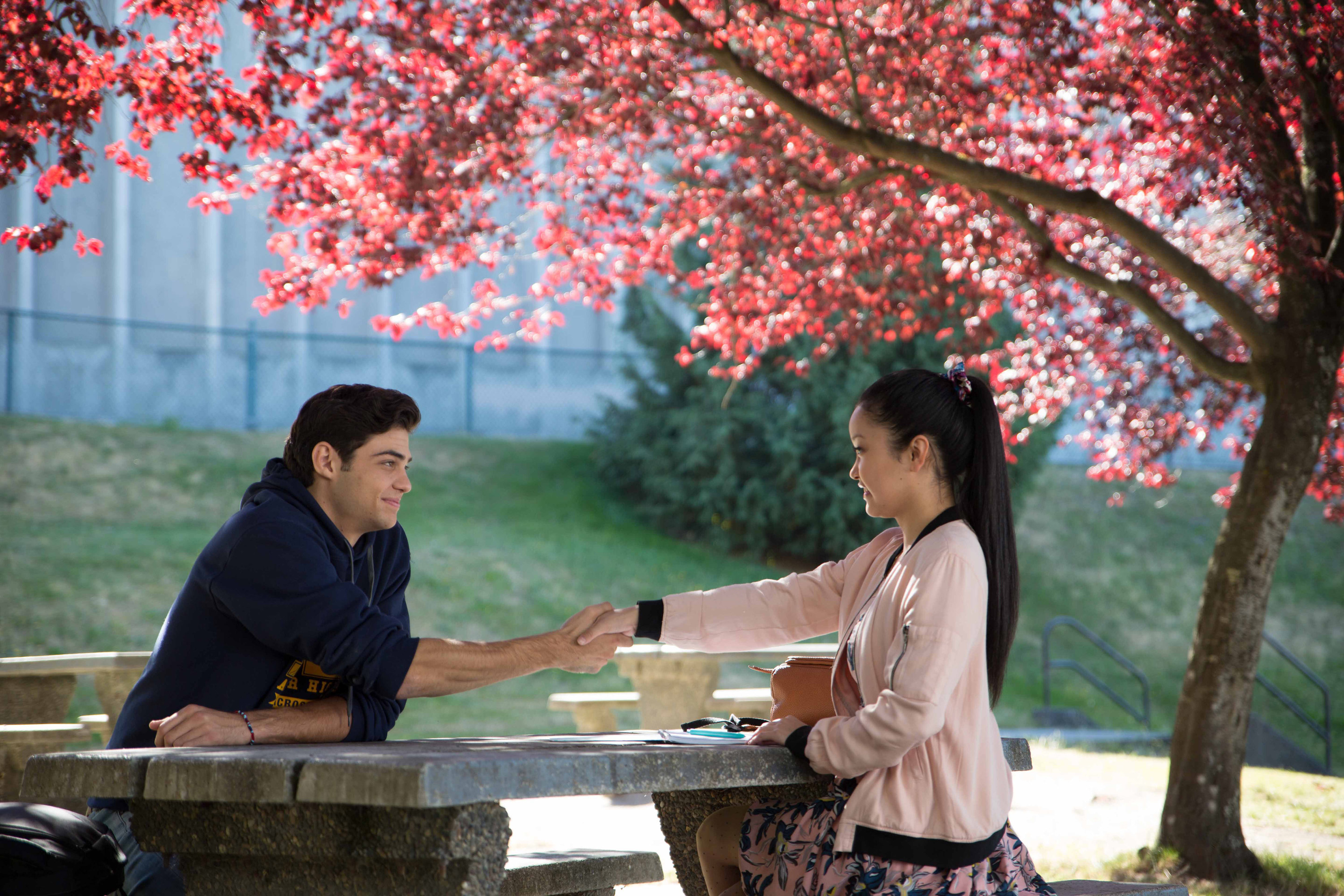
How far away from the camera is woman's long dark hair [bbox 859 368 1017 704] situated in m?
2.92

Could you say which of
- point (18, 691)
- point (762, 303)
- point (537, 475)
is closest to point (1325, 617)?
point (537, 475)

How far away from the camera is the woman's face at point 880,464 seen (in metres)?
2.99

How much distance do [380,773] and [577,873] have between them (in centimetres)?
158

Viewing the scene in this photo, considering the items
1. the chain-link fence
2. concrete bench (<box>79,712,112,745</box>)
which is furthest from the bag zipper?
the chain-link fence

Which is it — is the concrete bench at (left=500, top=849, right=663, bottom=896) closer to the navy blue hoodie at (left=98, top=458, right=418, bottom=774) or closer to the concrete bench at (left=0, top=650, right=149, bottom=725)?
the navy blue hoodie at (left=98, top=458, right=418, bottom=774)

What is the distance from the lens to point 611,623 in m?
3.42

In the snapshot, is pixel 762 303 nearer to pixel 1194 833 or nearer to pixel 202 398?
pixel 1194 833

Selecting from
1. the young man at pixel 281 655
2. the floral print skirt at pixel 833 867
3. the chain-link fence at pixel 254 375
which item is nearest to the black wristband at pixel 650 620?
the young man at pixel 281 655

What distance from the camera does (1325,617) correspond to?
20422mm

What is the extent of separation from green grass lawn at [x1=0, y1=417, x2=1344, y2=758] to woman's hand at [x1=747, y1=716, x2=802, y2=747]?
30.9ft

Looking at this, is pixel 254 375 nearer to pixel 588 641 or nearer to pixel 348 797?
pixel 588 641

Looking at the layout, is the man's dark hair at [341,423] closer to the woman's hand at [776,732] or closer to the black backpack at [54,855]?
the black backpack at [54,855]

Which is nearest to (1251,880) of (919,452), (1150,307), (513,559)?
(1150,307)

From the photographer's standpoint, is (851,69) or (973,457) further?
(851,69)
